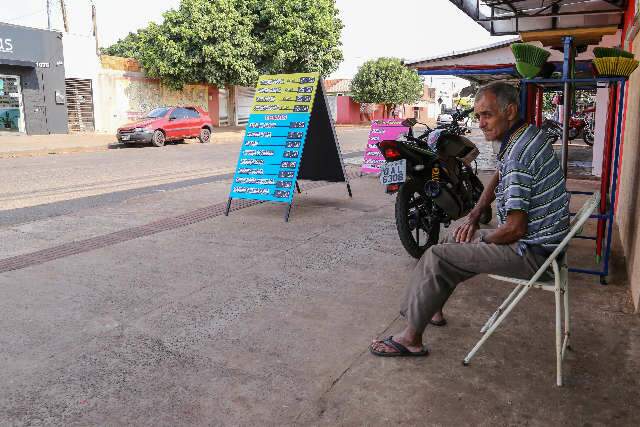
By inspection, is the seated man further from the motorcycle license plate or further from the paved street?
the motorcycle license plate

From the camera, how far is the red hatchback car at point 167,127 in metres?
20.0

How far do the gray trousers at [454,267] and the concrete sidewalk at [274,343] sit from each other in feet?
1.19

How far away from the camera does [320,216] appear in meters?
7.10

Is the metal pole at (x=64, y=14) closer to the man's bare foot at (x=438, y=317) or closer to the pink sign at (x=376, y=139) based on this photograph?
the pink sign at (x=376, y=139)

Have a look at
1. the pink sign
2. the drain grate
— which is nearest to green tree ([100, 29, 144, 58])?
the pink sign

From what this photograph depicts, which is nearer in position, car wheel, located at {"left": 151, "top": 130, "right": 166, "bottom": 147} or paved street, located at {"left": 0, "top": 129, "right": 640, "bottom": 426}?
paved street, located at {"left": 0, "top": 129, "right": 640, "bottom": 426}

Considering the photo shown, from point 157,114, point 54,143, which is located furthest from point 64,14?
point 157,114

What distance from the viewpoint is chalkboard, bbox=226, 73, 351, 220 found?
6.95 meters

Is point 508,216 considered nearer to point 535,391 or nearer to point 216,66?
point 535,391

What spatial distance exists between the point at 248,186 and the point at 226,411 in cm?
471

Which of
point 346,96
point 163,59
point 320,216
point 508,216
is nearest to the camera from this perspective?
point 508,216

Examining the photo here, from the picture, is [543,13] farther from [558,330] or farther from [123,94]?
[123,94]

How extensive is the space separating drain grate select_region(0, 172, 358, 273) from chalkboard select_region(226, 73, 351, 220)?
0.55 metres

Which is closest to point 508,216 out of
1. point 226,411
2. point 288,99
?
point 226,411
